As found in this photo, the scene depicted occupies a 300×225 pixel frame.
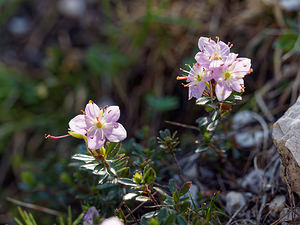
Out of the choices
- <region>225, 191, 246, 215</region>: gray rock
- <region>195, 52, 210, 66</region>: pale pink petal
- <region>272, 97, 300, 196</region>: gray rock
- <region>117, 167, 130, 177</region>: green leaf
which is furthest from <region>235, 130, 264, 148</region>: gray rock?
<region>117, 167, 130, 177</region>: green leaf

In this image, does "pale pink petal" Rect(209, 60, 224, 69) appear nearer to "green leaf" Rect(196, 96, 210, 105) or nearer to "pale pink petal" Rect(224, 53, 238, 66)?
"pale pink petal" Rect(224, 53, 238, 66)

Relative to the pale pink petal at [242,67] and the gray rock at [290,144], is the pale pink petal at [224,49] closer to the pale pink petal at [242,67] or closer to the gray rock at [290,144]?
the pale pink petal at [242,67]

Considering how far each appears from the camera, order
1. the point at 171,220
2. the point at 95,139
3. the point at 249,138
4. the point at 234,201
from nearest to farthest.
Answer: the point at 171,220 < the point at 95,139 < the point at 234,201 < the point at 249,138

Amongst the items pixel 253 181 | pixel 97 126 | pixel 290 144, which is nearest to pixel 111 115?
pixel 97 126

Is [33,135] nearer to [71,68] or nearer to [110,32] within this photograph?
[71,68]

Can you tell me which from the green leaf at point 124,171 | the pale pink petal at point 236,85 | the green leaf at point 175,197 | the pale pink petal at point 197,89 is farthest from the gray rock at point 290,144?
the green leaf at point 124,171

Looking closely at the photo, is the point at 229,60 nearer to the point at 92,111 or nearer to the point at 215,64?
the point at 215,64
